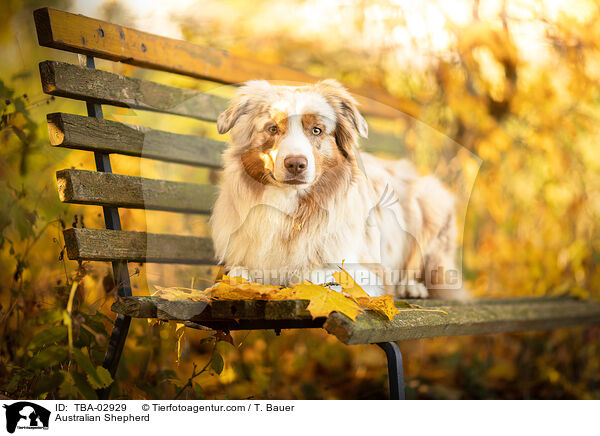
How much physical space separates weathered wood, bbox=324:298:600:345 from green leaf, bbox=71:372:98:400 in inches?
35.3

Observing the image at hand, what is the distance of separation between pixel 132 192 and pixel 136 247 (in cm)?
20

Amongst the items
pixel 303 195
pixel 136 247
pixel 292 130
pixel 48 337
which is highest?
pixel 292 130

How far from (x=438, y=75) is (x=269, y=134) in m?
1.53

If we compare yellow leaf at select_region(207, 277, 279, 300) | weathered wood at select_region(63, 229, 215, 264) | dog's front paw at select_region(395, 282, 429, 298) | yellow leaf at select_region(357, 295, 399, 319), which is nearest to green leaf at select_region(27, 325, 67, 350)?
weathered wood at select_region(63, 229, 215, 264)

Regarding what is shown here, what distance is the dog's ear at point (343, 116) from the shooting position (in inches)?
72.8

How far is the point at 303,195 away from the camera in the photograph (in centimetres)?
185

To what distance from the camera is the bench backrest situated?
74.5 inches

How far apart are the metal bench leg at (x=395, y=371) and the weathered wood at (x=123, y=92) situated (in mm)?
1174

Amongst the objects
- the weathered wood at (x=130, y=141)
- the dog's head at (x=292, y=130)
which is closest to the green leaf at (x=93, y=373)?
the weathered wood at (x=130, y=141)

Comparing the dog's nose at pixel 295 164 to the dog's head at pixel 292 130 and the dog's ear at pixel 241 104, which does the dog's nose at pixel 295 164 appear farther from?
the dog's ear at pixel 241 104

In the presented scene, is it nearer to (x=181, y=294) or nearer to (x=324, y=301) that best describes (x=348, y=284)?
(x=324, y=301)

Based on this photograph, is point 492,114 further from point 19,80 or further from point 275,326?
point 19,80

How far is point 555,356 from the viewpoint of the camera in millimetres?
3781

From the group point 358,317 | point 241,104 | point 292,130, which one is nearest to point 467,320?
point 358,317
